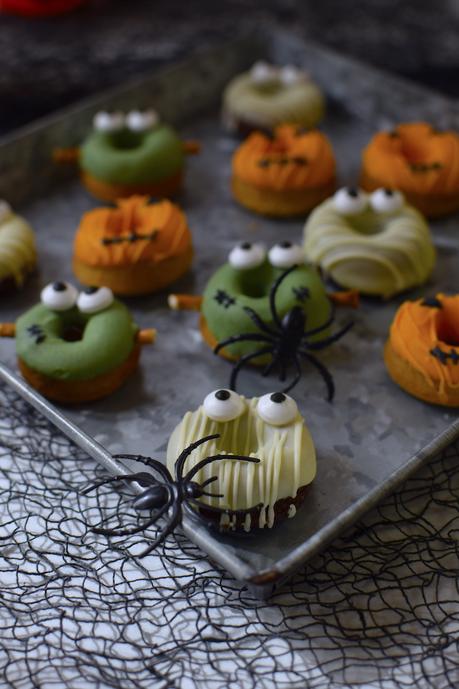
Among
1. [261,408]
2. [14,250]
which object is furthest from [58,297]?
[261,408]

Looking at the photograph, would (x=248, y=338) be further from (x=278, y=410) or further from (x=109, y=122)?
(x=109, y=122)

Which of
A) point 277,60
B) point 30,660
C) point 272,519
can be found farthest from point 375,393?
point 277,60

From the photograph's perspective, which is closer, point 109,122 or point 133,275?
point 133,275

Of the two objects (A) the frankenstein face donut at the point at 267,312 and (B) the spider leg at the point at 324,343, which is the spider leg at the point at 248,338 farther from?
(B) the spider leg at the point at 324,343

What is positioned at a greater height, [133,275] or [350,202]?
[350,202]

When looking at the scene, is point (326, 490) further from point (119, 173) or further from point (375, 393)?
point (119, 173)
